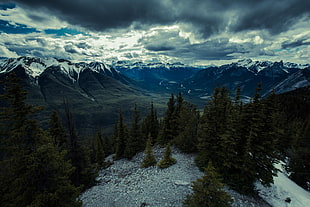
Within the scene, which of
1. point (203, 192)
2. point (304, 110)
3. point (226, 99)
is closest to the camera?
point (203, 192)

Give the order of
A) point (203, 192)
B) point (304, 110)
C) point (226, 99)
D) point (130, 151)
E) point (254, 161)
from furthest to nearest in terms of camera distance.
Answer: point (304, 110), point (130, 151), point (226, 99), point (254, 161), point (203, 192)

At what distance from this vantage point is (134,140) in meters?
31.1

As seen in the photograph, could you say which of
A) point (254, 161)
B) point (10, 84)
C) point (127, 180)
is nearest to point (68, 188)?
point (10, 84)

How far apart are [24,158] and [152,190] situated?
1127 centimetres

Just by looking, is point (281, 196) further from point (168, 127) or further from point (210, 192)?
point (168, 127)

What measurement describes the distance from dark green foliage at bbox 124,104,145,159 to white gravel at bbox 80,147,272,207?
9.23 m

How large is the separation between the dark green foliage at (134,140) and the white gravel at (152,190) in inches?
363

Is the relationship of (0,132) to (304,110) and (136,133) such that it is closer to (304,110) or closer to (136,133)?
(136,133)

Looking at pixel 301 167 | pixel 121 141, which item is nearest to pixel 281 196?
pixel 301 167

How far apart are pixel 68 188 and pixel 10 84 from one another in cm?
727

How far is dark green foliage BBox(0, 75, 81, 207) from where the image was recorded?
27.6 feet

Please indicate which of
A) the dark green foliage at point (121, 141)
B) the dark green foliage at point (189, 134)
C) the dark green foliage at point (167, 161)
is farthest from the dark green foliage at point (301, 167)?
the dark green foliage at point (121, 141)

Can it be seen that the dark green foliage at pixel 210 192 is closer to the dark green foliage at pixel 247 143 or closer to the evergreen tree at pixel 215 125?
the dark green foliage at pixel 247 143

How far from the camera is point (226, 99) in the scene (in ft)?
55.2
